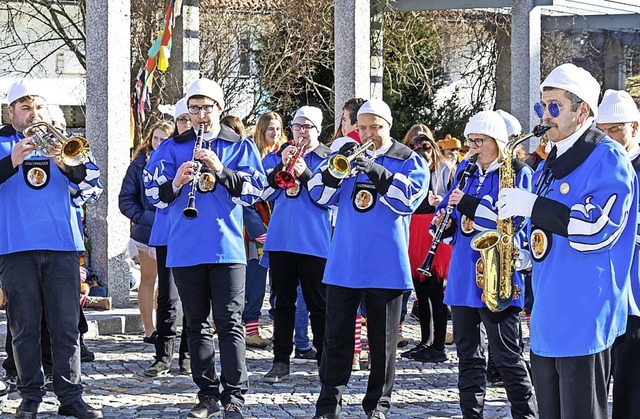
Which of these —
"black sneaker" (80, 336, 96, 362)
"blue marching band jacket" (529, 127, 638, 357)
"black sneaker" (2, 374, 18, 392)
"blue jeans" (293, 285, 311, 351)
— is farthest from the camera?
"blue jeans" (293, 285, 311, 351)

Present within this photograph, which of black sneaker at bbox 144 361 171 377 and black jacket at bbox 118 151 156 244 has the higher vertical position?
black jacket at bbox 118 151 156 244

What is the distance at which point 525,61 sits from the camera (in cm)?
1636

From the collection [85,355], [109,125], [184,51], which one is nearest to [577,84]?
[85,355]

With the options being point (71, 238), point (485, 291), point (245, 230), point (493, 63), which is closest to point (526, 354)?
point (245, 230)

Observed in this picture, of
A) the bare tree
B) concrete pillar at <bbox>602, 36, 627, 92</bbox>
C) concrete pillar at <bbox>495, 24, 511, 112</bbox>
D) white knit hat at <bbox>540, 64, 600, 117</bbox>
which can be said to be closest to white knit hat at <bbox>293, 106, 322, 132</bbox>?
white knit hat at <bbox>540, 64, 600, 117</bbox>

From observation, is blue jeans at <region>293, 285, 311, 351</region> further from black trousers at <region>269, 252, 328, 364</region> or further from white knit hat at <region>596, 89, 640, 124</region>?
white knit hat at <region>596, 89, 640, 124</region>

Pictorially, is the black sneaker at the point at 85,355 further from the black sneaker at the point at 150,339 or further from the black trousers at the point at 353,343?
the black trousers at the point at 353,343

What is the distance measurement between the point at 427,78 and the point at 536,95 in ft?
12.3

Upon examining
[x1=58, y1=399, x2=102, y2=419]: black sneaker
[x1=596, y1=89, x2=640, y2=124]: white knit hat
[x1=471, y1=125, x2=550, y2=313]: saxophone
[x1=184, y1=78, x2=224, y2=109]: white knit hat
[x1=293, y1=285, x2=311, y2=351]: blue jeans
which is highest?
[x1=184, y1=78, x2=224, y2=109]: white knit hat

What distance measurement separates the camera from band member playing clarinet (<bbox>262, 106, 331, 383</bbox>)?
7871 millimetres

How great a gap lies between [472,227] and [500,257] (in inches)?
23.4

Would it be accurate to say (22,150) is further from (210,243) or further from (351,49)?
(351,49)

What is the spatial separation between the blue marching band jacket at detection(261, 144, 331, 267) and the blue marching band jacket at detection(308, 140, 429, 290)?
128 cm

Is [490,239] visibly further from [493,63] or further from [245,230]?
[493,63]
